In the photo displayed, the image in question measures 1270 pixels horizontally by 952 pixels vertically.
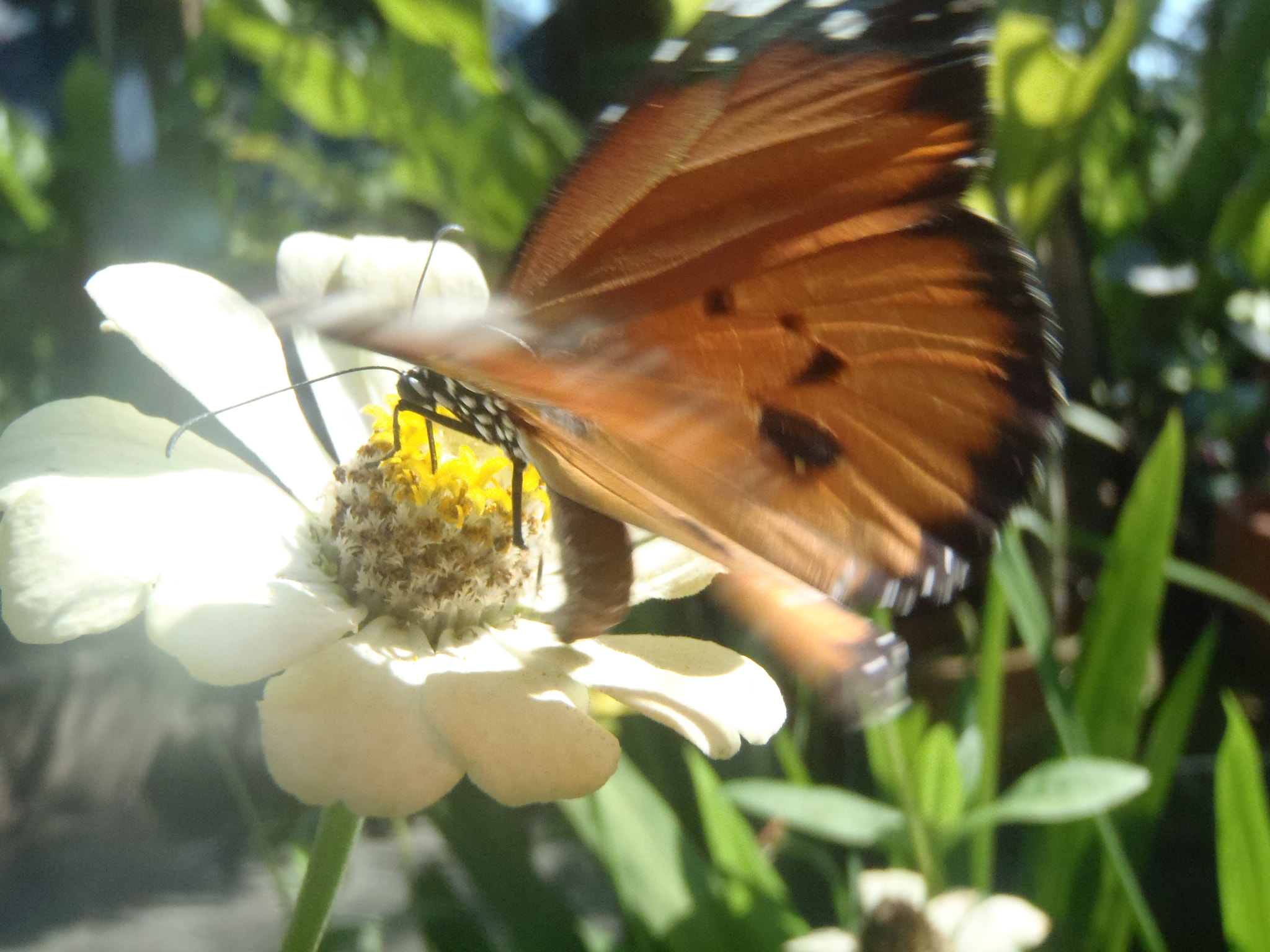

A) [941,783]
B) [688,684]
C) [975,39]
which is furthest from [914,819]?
[975,39]

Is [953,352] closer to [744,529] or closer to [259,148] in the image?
[744,529]

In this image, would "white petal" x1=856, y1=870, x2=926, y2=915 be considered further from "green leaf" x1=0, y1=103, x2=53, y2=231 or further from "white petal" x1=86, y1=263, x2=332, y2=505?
"green leaf" x1=0, y1=103, x2=53, y2=231

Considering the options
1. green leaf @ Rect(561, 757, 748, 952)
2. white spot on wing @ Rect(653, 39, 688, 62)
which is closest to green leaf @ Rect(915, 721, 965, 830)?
green leaf @ Rect(561, 757, 748, 952)

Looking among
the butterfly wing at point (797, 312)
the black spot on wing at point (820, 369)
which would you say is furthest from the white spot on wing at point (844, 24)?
the black spot on wing at point (820, 369)

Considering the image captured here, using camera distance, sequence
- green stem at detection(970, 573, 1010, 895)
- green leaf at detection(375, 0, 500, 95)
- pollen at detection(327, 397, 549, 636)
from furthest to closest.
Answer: green leaf at detection(375, 0, 500, 95)
green stem at detection(970, 573, 1010, 895)
pollen at detection(327, 397, 549, 636)

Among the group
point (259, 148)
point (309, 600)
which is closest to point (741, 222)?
point (309, 600)
